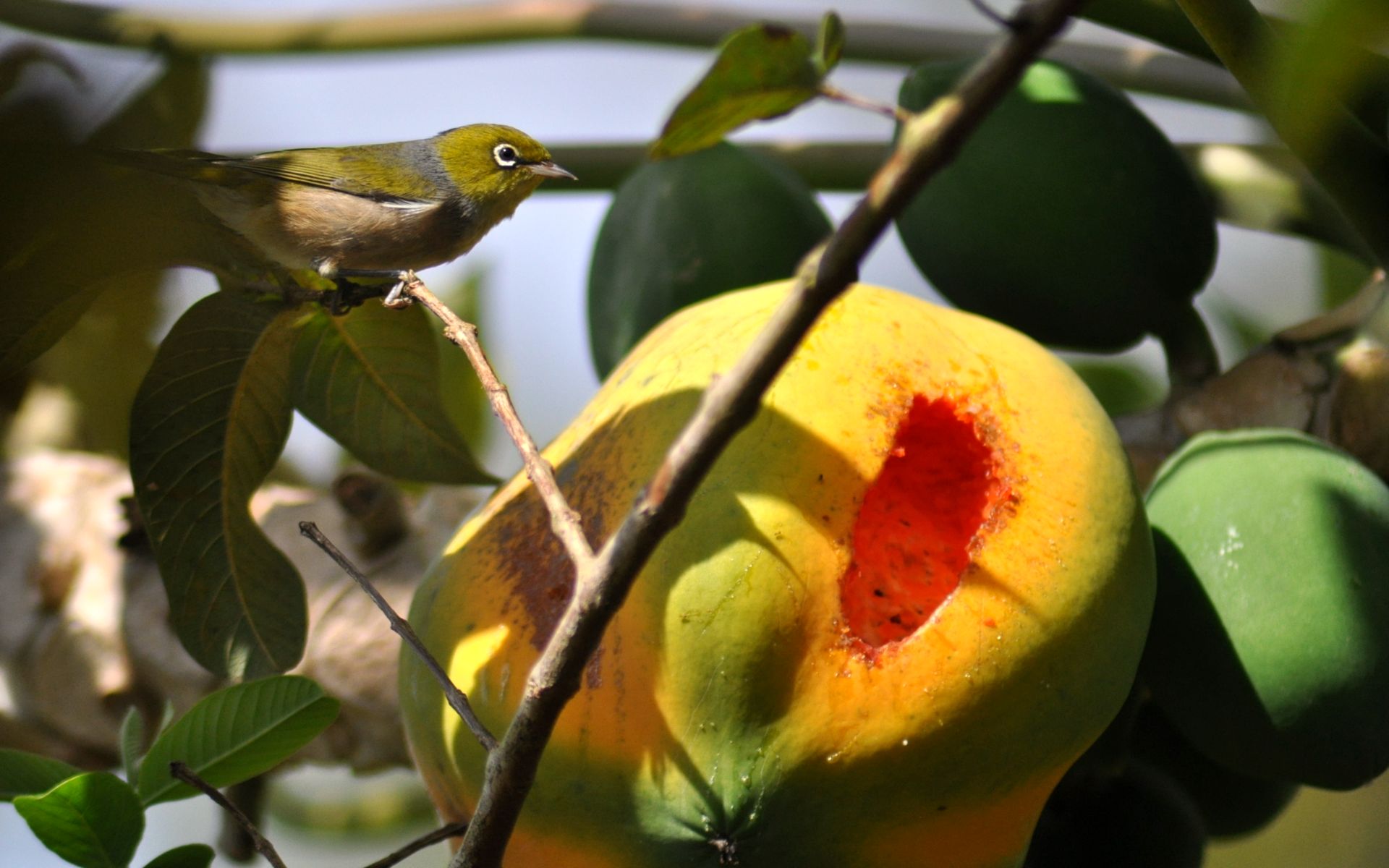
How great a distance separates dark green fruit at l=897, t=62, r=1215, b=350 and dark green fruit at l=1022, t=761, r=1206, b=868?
1.98 ft

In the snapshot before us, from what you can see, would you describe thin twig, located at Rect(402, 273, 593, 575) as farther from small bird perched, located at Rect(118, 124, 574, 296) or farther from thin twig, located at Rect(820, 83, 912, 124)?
small bird perched, located at Rect(118, 124, 574, 296)

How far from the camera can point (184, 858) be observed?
1.09m

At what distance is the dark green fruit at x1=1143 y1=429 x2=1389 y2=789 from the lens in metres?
1.26

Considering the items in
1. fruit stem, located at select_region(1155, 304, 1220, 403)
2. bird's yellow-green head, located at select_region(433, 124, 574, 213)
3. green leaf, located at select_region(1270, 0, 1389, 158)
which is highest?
green leaf, located at select_region(1270, 0, 1389, 158)

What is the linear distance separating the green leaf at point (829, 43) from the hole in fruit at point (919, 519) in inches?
11.7

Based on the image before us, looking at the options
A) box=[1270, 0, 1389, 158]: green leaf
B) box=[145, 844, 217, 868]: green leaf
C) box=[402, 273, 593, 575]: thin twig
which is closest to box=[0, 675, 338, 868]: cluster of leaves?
box=[145, 844, 217, 868]: green leaf

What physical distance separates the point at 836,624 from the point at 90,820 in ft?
2.02

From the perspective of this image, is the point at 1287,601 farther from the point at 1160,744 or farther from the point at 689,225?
the point at 689,225

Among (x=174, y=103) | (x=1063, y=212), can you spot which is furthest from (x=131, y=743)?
(x=174, y=103)

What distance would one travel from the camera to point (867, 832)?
3.32ft

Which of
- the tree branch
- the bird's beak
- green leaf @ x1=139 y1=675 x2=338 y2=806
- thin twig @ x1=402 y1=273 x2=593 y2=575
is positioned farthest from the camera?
the tree branch

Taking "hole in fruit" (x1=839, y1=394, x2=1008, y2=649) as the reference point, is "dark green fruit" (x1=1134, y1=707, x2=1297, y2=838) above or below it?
below

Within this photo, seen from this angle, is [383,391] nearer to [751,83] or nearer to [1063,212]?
[751,83]

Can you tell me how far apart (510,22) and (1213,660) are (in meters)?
1.60
